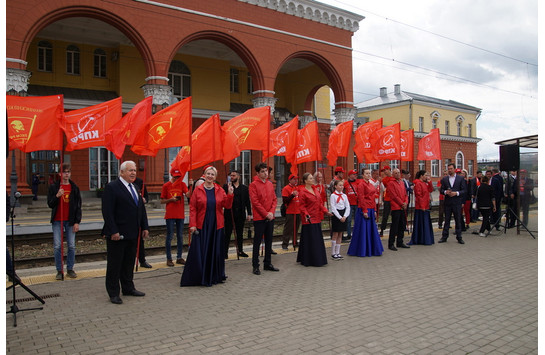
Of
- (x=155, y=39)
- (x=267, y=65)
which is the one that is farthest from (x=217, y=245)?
(x=267, y=65)

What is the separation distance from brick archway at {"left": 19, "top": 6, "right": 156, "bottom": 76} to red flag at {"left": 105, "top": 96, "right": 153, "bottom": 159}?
13374 millimetres

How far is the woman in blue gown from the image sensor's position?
9.81 meters

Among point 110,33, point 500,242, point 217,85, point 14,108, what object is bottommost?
point 500,242

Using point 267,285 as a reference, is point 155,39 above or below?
above

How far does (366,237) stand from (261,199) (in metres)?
3.04

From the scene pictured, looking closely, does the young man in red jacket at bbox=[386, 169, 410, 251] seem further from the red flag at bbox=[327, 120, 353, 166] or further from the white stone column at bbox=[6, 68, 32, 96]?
the white stone column at bbox=[6, 68, 32, 96]

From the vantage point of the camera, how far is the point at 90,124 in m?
7.70

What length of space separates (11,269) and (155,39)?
1742 cm

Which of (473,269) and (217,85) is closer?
(473,269)

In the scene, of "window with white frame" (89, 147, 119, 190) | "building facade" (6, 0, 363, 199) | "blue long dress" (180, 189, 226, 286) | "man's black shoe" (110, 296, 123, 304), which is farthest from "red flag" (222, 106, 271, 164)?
"window with white frame" (89, 147, 119, 190)

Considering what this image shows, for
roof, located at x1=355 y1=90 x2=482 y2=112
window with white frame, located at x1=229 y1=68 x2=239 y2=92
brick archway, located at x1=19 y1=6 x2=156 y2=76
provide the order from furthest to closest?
roof, located at x1=355 y1=90 x2=482 y2=112, window with white frame, located at x1=229 y1=68 x2=239 y2=92, brick archway, located at x1=19 y1=6 x2=156 y2=76

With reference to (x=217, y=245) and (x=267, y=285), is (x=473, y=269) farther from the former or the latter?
(x=217, y=245)

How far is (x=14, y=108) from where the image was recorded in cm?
682

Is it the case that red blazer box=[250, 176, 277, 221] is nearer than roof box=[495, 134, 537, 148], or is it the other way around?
red blazer box=[250, 176, 277, 221]
